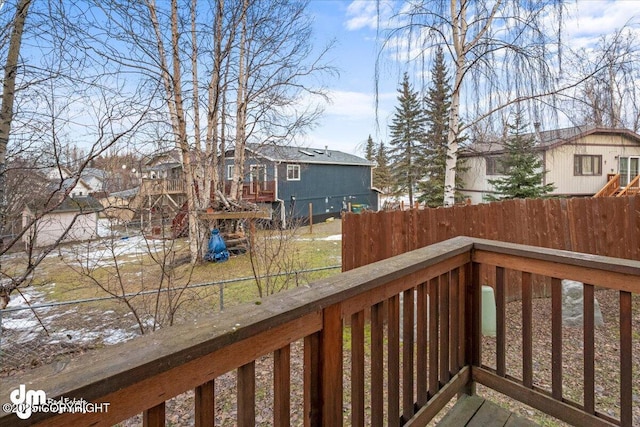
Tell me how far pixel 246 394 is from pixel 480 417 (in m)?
Result: 1.48

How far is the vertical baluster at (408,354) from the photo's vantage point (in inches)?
60.6

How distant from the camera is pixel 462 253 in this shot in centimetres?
192

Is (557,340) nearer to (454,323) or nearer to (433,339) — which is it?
(454,323)

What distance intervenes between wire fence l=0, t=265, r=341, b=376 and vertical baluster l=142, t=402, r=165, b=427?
3303 millimetres

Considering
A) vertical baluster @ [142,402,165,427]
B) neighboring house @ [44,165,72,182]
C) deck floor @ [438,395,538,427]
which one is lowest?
deck floor @ [438,395,538,427]

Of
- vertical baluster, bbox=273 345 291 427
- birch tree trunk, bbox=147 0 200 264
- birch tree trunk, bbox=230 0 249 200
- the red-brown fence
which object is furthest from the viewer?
birch tree trunk, bbox=230 0 249 200

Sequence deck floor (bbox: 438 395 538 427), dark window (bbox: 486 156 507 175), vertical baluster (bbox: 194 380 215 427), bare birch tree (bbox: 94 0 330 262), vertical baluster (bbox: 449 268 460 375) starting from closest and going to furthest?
vertical baluster (bbox: 194 380 215 427) < deck floor (bbox: 438 395 538 427) < vertical baluster (bbox: 449 268 460 375) < bare birch tree (bbox: 94 0 330 262) < dark window (bbox: 486 156 507 175)

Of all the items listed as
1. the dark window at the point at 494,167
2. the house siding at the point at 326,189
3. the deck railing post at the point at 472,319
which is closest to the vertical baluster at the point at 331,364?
the deck railing post at the point at 472,319

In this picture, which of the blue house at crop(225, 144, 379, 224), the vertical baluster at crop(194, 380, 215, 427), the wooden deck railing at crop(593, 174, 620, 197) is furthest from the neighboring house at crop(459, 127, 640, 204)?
the vertical baluster at crop(194, 380, 215, 427)

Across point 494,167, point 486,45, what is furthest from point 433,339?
point 494,167

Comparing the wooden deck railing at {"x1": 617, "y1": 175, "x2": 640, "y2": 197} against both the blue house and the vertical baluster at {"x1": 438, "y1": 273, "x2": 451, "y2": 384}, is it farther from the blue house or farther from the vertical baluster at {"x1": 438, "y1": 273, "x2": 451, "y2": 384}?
the vertical baluster at {"x1": 438, "y1": 273, "x2": 451, "y2": 384}

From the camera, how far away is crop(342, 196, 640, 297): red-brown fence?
4633mm

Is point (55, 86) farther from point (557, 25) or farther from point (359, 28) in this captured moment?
point (557, 25)

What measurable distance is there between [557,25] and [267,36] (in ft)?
20.7
